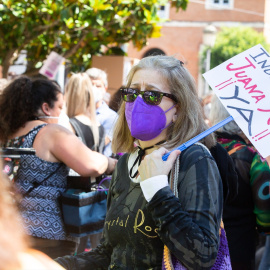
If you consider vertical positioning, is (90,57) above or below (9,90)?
below

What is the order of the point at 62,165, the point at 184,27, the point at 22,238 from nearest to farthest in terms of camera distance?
the point at 22,238
the point at 62,165
the point at 184,27

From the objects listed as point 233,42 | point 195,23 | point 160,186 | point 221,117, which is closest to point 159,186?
point 160,186

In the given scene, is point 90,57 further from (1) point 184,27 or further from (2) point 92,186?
(1) point 184,27

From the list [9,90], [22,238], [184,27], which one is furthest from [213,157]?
[184,27]

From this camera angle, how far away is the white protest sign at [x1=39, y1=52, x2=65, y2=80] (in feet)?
23.5

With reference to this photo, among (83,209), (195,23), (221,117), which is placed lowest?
(195,23)

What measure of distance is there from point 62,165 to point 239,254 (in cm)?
123

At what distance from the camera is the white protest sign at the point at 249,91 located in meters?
2.10

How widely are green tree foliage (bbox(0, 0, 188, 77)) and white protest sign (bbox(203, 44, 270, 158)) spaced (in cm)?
426

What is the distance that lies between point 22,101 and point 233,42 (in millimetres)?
25754

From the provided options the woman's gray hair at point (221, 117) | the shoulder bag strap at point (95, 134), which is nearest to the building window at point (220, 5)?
the shoulder bag strap at point (95, 134)

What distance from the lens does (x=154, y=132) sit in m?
2.13

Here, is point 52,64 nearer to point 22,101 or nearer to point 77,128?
point 77,128

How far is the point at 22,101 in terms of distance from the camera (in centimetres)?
374
